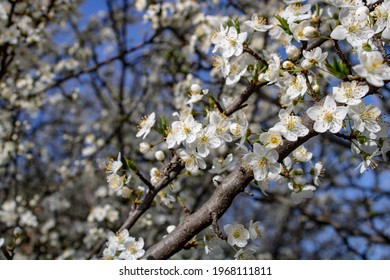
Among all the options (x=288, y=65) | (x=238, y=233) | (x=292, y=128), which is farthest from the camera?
(x=238, y=233)

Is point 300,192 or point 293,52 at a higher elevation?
point 293,52

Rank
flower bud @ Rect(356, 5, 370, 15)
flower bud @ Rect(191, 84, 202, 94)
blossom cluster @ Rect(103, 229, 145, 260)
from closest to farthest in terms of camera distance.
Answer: flower bud @ Rect(356, 5, 370, 15) → blossom cluster @ Rect(103, 229, 145, 260) → flower bud @ Rect(191, 84, 202, 94)

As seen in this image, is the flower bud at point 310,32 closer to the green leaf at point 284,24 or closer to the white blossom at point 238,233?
the green leaf at point 284,24

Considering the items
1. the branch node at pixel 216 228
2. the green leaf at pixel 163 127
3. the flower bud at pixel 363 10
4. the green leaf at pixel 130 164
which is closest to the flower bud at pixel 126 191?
the green leaf at pixel 130 164

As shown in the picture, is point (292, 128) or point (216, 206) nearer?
point (292, 128)

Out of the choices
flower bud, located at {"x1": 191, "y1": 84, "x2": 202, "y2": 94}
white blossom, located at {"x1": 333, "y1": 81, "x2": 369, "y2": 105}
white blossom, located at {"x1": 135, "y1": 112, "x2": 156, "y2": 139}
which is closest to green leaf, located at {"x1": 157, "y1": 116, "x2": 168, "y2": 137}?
white blossom, located at {"x1": 135, "y1": 112, "x2": 156, "y2": 139}

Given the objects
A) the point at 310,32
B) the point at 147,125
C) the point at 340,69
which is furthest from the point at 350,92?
the point at 147,125

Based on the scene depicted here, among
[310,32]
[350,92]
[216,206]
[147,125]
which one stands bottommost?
[216,206]

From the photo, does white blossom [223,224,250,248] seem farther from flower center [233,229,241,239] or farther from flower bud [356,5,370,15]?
flower bud [356,5,370,15]

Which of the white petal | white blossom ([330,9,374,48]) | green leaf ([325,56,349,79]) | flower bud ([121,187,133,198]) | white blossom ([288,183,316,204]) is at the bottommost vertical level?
white blossom ([288,183,316,204])

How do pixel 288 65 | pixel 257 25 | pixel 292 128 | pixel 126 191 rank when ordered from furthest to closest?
1. pixel 126 191
2. pixel 257 25
3. pixel 288 65
4. pixel 292 128

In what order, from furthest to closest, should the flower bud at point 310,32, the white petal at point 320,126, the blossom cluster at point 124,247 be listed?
1. the blossom cluster at point 124,247
2. the flower bud at point 310,32
3. the white petal at point 320,126

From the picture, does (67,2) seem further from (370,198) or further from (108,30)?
(370,198)

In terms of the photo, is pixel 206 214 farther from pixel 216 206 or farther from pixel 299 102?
pixel 299 102
